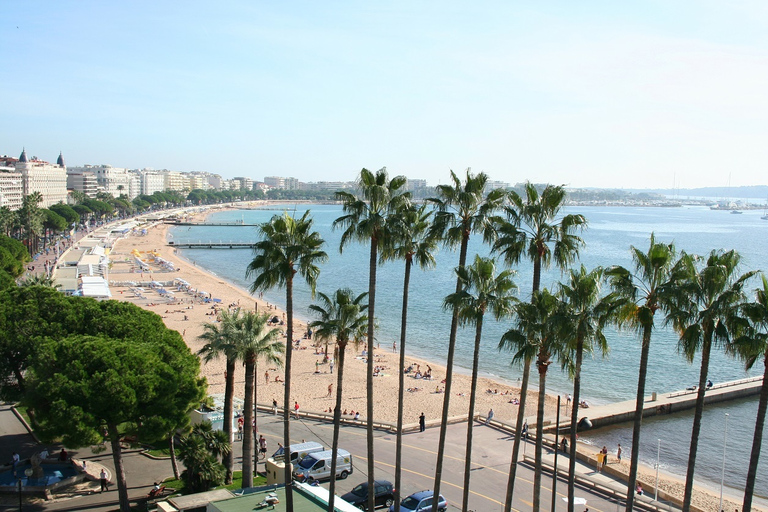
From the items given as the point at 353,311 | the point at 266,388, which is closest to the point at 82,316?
the point at 353,311

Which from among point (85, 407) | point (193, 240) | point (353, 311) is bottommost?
point (193, 240)

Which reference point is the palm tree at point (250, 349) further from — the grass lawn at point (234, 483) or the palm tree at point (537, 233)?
the palm tree at point (537, 233)

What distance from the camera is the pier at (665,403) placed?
35.4 meters

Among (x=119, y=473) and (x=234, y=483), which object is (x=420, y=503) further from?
(x=119, y=473)

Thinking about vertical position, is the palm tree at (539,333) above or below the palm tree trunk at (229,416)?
above

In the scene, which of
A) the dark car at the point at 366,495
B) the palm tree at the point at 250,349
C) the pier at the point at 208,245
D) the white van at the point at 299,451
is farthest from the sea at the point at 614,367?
the pier at the point at 208,245

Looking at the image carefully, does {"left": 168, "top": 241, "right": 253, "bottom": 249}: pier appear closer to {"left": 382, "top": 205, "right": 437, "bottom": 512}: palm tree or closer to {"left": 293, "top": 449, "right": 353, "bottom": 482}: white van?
{"left": 293, "top": 449, "right": 353, "bottom": 482}: white van

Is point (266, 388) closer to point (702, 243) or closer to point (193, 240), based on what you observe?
point (193, 240)

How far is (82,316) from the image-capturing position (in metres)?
23.9

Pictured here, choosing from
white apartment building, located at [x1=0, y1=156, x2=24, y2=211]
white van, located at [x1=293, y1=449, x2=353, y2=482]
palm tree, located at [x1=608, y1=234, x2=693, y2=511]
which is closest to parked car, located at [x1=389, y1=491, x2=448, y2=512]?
white van, located at [x1=293, y1=449, x2=353, y2=482]

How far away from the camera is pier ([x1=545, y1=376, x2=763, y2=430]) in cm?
3538

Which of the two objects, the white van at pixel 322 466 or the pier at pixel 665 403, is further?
the pier at pixel 665 403

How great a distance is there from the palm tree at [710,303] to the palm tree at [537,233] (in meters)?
2.75

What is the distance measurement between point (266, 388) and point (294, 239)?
23.3 metres
